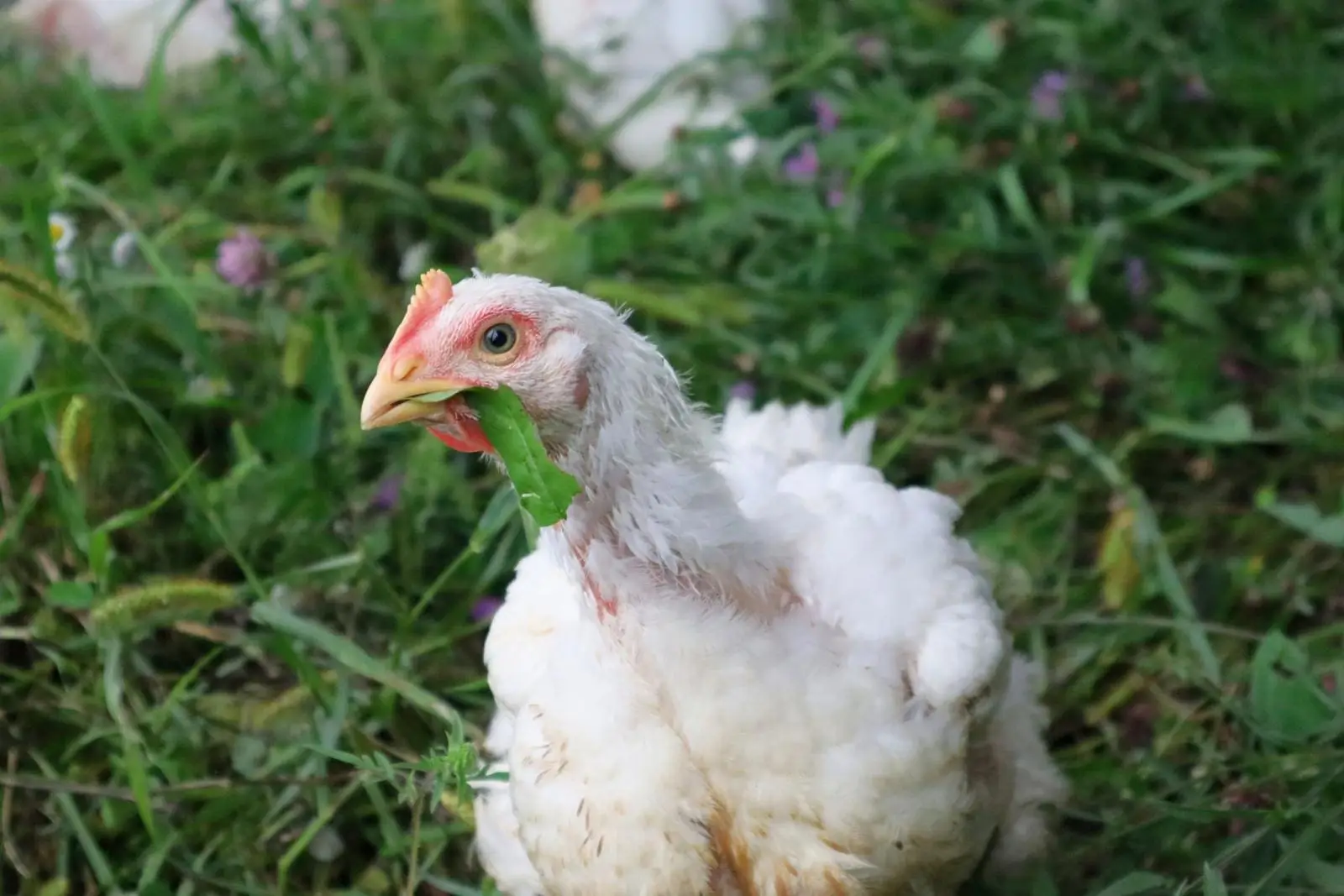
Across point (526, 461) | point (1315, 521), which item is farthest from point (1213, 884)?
point (526, 461)

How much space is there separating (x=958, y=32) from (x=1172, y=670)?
4.03 feet

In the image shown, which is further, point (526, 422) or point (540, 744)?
point (540, 744)

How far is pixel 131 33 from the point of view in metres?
2.39

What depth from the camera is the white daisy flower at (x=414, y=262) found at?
194 centimetres

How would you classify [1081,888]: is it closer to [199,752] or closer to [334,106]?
[199,752]

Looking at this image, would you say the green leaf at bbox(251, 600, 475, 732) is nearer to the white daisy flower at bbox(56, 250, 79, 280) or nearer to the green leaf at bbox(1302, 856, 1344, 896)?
the white daisy flower at bbox(56, 250, 79, 280)

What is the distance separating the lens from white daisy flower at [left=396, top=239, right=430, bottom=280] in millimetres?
1944

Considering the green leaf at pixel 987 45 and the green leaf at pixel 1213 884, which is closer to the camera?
the green leaf at pixel 1213 884

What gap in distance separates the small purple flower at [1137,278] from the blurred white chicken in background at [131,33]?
1673 mm

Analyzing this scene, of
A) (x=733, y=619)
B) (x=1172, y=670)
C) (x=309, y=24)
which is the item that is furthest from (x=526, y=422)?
(x=309, y=24)

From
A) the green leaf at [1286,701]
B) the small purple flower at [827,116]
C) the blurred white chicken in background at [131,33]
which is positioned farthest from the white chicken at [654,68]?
the green leaf at [1286,701]

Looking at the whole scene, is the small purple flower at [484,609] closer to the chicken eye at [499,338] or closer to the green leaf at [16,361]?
the green leaf at [16,361]

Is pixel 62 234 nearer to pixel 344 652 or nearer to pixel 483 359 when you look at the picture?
pixel 344 652

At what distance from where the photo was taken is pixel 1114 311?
1.96 metres
